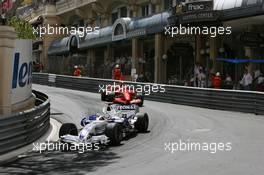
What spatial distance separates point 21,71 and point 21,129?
4.58 meters

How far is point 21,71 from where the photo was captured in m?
16.0

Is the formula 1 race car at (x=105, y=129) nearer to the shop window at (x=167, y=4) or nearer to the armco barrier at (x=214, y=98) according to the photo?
the armco barrier at (x=214, y=98)

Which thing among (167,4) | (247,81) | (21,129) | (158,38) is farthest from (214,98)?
(167,4)

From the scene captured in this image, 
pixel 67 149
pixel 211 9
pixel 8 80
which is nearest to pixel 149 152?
pixel 67 149

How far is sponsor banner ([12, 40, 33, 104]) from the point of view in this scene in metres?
15.5

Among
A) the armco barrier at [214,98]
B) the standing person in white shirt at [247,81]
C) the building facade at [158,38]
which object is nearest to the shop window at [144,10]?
the building facade at [158,38]

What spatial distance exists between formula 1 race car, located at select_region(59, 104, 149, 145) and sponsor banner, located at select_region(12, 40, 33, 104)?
11.1 ft

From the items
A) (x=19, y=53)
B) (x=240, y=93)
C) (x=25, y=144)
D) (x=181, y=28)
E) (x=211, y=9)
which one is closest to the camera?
(x=25, y=144)

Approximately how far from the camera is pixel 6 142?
36.1 feet

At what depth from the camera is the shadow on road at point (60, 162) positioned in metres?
9.36

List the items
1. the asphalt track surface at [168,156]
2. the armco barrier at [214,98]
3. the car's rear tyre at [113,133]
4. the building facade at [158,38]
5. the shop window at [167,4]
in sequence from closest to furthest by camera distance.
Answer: the asphalt track surface at [168,156]
the car's rear tyre at [113,133]
the armco barrier at [214,98]
the building facade at [158,38]
the shop window at [167,4]

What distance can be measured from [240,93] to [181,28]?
1075 centimetres

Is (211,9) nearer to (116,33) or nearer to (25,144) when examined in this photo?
(116,33)

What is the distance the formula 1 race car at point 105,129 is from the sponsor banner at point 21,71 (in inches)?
133
